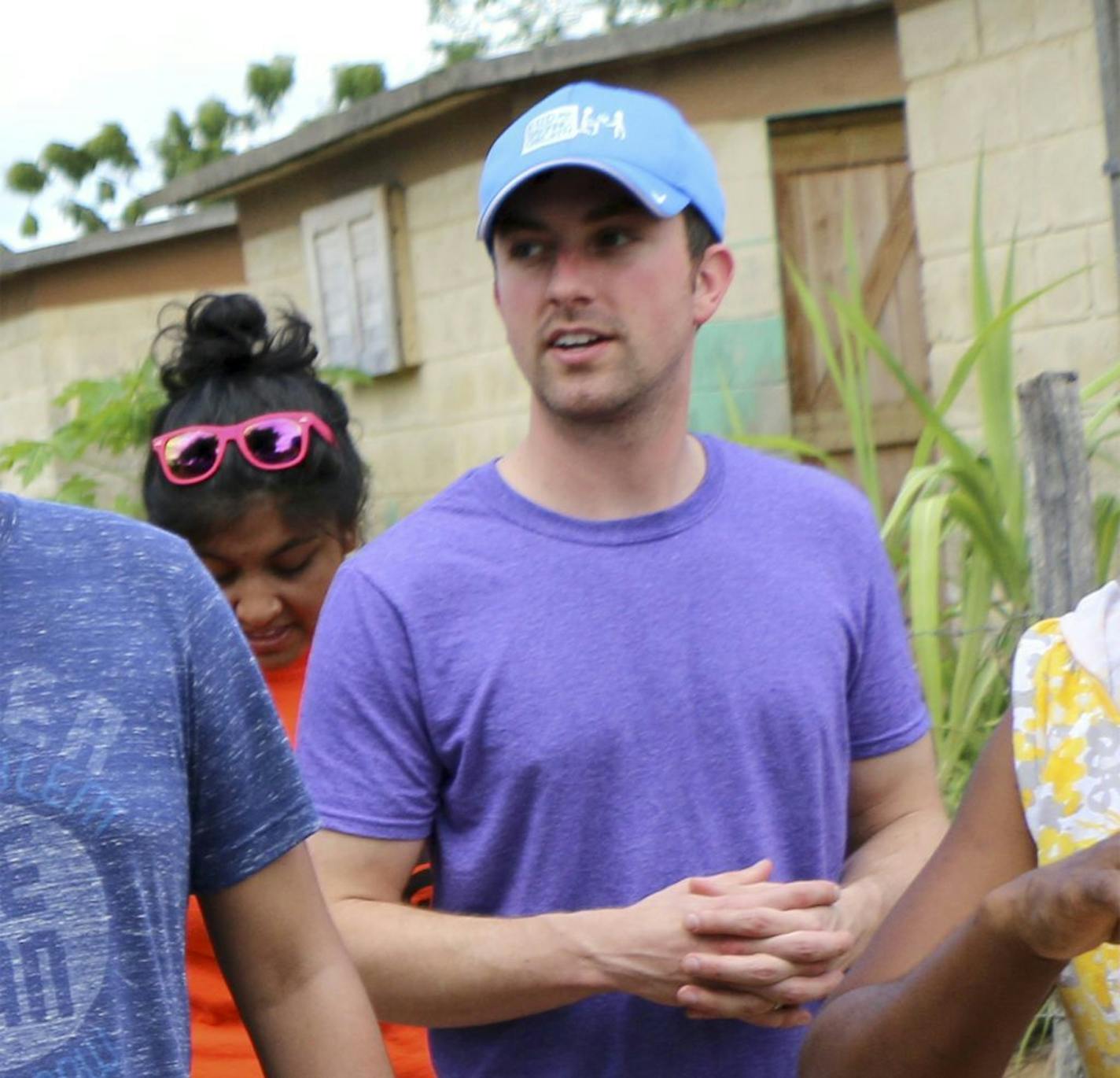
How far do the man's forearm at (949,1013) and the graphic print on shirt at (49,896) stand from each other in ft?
2.65

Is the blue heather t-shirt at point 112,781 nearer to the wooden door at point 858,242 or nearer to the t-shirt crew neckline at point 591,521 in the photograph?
the t-shirt crew neckline at point 591,521

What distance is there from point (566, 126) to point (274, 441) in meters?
0.95

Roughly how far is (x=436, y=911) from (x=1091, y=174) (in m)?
5.39

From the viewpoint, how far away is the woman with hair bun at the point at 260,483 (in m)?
3.35

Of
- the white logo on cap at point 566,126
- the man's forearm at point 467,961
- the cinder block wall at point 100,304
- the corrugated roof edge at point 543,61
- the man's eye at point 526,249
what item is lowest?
the man's forearm at point 467,961

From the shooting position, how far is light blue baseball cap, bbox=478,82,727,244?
8.93 ft

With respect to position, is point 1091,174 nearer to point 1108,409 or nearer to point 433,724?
point 1108,409

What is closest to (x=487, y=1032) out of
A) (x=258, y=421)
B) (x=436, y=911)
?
(x=436, y=911)

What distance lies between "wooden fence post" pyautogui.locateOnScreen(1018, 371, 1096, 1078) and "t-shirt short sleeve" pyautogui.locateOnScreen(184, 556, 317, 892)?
8.28 feet

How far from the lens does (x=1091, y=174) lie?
287 inches

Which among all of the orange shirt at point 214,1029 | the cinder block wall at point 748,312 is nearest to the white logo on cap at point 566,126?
the orange shirt at point 214,1029

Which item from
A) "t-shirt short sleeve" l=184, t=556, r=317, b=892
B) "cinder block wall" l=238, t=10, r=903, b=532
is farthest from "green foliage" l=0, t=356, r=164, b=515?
"t-shirt short sleeve" l=184, t=556, r=317, b=892

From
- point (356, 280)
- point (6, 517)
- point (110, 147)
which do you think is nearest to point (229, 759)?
point (6, 517)

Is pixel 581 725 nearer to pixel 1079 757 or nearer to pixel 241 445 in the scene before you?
pixel 1079 757
